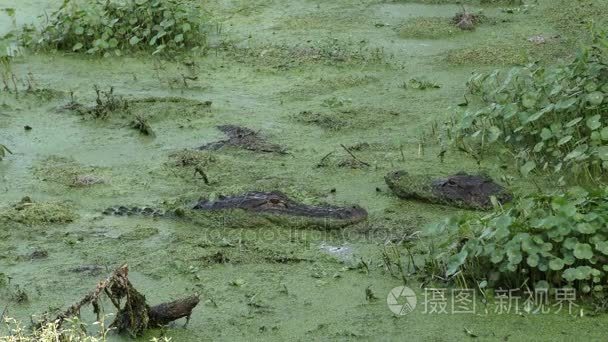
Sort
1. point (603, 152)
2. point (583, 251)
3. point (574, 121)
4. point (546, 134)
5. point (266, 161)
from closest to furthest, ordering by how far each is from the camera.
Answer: point (583, 251) → point (603, 152) → point (574, 121) → point (546, 134) → point (266, 161)

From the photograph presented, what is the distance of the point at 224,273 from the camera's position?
3537mm

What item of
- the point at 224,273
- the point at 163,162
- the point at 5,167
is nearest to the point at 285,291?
the point at 224,273

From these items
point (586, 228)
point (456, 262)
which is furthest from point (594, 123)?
point (456, 262)

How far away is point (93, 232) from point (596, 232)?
1.76m

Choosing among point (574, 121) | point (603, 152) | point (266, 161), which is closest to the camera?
point (603, 152)

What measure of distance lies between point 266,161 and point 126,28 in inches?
72.2

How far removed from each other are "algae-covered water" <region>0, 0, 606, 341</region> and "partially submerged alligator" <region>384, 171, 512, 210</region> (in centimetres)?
4

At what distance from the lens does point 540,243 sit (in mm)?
3121

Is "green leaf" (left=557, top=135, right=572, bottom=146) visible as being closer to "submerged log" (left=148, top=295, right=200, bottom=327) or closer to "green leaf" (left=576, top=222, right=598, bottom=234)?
"green leaf" (left=576, top=222, right=598, bottom=234)

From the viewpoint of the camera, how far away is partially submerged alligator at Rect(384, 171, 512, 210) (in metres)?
3.98

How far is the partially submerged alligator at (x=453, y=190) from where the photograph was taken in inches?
157
